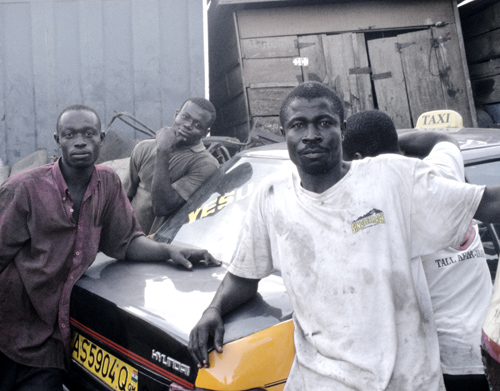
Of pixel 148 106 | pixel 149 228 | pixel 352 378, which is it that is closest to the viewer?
pixel 352 378

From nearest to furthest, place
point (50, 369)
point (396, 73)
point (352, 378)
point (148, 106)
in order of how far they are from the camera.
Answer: point (352, 378)
point (50, 369)
point (148, 106)
point (396, 73)

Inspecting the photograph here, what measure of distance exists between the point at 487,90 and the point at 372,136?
697cm

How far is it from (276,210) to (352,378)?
0.56 meters

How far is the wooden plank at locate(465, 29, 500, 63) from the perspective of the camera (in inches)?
317

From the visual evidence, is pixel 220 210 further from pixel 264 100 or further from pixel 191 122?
pixel 264 100

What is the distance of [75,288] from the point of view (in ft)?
7.82

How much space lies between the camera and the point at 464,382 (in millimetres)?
1810

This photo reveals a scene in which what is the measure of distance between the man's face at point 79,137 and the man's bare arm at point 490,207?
1.77m

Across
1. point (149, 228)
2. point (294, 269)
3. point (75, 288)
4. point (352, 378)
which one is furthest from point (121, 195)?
point (352, 378)

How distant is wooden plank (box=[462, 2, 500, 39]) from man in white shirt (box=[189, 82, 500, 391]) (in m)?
7.51

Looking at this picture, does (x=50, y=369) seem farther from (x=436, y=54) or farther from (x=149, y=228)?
(x=436, y=54)

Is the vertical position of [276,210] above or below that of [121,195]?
below

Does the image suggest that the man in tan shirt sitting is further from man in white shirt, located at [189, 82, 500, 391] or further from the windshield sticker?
man in white shirt, located at [189, 82, 500, 391]

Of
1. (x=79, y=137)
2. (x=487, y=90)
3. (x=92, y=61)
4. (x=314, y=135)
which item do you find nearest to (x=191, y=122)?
(x=79, y=137)
